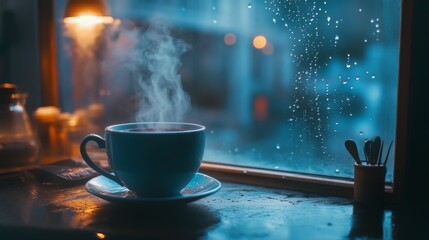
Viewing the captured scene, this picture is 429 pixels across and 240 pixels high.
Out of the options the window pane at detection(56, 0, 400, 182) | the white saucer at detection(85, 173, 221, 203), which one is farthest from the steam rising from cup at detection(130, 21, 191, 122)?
the white saucer at detection(85, 173, 221, 203)

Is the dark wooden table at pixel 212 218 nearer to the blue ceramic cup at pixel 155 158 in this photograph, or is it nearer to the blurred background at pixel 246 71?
the blue ceramic cup at pixel 155 158

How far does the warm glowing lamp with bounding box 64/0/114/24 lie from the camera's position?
4.06 feet

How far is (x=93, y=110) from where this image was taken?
145 centimetres

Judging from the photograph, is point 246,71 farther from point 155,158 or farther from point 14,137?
point 14,137

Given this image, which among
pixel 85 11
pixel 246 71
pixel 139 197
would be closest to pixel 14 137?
pixel 85 11

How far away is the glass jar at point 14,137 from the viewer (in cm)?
111

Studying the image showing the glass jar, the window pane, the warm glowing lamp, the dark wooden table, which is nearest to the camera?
the dark wooden table

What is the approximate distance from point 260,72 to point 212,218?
20.0 inches

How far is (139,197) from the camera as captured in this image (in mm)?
802

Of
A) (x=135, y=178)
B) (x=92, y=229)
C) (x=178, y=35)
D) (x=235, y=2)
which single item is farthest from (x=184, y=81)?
(x=92, y=229)

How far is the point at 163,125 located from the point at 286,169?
330mm

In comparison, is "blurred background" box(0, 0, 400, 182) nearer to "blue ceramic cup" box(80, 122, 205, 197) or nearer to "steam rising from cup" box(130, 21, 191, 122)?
"steam rising from cup" box(130, 21, 191, 122)

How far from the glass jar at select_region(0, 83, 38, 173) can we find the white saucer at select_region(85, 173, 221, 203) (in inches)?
13.4

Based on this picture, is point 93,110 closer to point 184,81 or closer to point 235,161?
point 184,81
